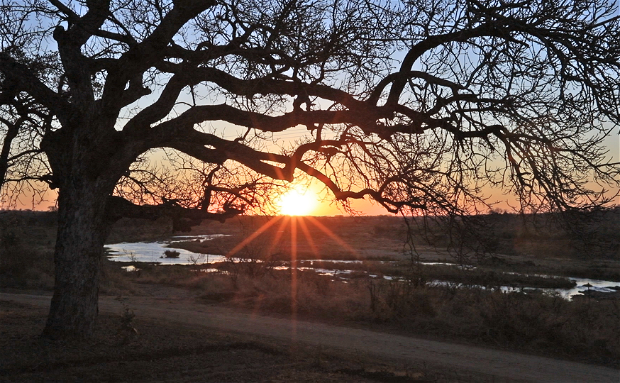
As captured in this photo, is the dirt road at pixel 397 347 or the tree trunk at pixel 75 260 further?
the dirt road at pixel 397 347

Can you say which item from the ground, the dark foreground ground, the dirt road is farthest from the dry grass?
the dark foreground ground

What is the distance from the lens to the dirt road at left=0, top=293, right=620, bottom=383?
9.93 meters

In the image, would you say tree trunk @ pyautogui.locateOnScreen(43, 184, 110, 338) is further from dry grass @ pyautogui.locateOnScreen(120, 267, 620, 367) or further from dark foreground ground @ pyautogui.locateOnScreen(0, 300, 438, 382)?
dry grass @ pyautogui.locateOnScreen(120, 267, 620, 367)

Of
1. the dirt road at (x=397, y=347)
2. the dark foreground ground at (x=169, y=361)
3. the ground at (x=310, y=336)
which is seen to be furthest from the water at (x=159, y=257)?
the dark foreground ground at (x=169, y=361)

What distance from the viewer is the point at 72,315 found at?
8.56 meters

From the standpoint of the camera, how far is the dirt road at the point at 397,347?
9.93 meters

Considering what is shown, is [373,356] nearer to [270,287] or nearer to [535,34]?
[535,34]

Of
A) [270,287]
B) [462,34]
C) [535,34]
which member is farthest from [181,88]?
[270,287]

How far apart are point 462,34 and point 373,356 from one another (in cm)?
594

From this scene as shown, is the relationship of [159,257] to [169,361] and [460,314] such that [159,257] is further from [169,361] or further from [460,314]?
[169,361]

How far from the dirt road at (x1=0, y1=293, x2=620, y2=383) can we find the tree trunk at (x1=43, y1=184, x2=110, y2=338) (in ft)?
15.1

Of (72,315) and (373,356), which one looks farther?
(373,356)

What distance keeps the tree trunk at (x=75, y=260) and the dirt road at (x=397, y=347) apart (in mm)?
4613

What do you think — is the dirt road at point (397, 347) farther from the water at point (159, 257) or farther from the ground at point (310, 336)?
the water at point (159, 257)
